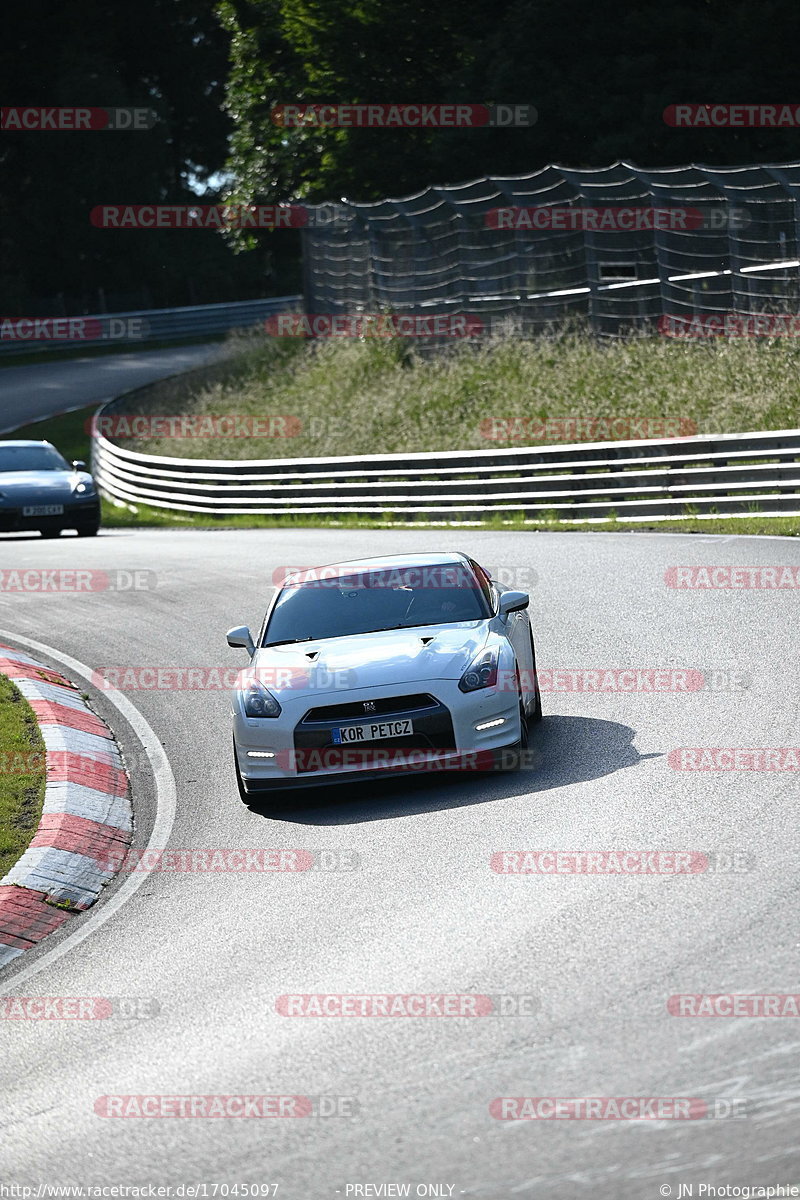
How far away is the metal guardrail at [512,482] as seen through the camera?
20.8m

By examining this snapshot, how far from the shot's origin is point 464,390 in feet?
106

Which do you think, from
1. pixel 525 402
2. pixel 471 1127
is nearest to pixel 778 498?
pixel 525 402

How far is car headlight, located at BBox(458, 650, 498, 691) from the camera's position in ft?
31.5

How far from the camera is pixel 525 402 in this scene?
2997 centimetres

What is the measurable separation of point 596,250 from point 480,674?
65.9ft

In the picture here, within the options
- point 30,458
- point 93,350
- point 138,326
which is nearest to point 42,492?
point 30,458

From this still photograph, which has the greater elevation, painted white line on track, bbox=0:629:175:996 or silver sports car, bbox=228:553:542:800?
silver sports car, bbox=228:553:542:800

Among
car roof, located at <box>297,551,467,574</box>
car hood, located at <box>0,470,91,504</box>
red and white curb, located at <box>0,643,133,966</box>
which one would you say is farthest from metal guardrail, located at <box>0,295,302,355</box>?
car roof, located at <box>297,551,467,574</box>

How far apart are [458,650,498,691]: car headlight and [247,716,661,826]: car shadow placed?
61 centimetres

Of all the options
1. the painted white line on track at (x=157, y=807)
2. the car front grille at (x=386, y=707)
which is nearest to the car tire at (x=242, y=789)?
the painted white line on track at (x=157, y=807)

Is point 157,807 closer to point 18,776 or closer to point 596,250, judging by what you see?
point 18,776

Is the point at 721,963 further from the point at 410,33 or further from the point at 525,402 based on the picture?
the point at 410,33

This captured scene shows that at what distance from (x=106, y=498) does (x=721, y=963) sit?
32996mm

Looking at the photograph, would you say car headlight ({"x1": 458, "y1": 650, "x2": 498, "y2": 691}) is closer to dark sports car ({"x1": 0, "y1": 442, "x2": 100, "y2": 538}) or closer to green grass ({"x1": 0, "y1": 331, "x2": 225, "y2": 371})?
dark sports car ({"x1": 0, "y1": 442, "x2": 100, "y2": 538})
